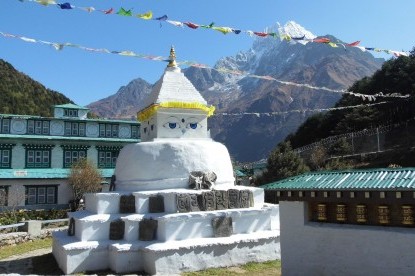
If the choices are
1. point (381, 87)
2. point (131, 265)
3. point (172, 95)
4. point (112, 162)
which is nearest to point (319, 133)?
point (381, 87)

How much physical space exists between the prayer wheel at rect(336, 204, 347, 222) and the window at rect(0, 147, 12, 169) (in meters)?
27.2

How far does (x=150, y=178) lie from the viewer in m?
16.0

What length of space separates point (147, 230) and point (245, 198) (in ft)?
14.1

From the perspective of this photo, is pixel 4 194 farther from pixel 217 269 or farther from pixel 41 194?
pixel 217 269

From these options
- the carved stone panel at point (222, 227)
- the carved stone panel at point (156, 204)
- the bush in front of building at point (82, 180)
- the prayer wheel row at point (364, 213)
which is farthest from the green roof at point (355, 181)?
the bush in front of building at point (82, 180)

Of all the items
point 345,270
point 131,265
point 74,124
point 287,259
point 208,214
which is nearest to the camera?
point 345,270

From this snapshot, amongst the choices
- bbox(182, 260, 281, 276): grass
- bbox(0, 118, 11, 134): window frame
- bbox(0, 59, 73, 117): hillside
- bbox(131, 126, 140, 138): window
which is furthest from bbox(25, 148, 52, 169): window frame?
bbox(0, 59, 73, 117): hillside

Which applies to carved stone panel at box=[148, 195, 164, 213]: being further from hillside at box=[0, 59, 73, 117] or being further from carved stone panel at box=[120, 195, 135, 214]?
hillside at box=[0, 59, 73, 117]

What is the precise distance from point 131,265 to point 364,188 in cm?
845

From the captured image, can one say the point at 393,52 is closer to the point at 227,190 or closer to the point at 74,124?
the point at 227,190

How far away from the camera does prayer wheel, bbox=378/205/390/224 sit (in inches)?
357

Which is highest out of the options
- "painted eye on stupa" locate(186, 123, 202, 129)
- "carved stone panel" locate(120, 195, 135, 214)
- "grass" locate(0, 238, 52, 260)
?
"painted eye on stupa" locate(186, 123, 202, 129)

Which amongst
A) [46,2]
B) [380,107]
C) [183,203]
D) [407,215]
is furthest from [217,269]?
[380,107]

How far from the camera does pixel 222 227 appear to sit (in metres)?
14.8
